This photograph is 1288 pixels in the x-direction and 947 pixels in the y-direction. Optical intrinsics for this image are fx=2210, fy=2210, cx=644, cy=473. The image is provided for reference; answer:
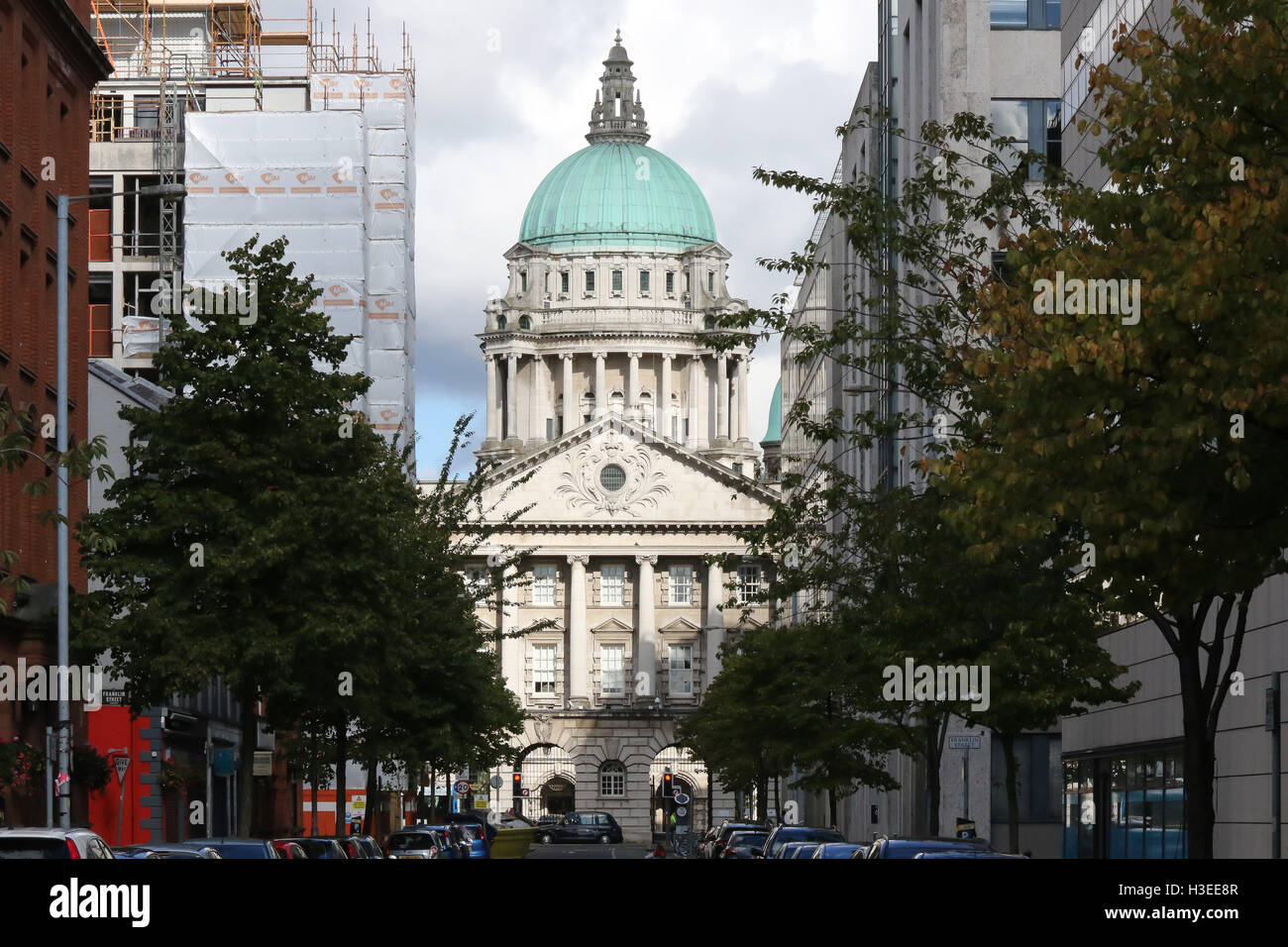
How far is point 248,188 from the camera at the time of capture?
273ft

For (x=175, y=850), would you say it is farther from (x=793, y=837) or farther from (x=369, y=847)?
(x=793, y=837)

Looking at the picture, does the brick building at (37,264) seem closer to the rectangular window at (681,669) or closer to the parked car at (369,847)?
the parked car at (369,847)

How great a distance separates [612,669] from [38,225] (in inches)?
4370

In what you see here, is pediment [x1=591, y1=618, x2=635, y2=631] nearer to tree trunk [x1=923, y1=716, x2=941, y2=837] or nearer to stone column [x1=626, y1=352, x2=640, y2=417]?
stone column [x1=626, y1=352, x2=640, y2=417]

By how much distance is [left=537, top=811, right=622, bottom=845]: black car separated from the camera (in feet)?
376

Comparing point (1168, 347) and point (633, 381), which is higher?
point (633, 381)

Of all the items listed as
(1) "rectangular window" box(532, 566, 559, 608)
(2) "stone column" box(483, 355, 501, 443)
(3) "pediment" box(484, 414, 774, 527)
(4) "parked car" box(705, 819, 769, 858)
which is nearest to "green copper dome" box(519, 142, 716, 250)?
(2) "stone column" box(483, 355, 501, 443)

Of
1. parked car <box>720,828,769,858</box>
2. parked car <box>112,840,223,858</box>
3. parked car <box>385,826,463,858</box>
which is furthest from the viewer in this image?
parked car <box>720,828,769,858</box>

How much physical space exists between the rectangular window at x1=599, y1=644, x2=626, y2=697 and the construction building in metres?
56.6

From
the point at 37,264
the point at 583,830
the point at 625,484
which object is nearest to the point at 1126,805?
the point at 37,264

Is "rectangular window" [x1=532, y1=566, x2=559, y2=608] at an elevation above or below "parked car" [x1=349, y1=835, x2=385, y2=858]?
above

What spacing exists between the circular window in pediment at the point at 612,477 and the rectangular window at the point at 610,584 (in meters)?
5.82

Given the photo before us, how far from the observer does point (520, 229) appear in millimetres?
191250

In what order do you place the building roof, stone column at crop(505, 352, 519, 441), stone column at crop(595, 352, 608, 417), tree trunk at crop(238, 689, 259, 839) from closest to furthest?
1. tree trunk at crop(238, 689, 259, 839)
2. the building roof
3. stone column at crop(505, 352, 519, 441)
4. stone column at crop(595, 352, 608, 417)
